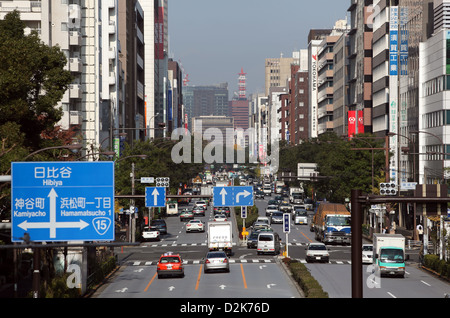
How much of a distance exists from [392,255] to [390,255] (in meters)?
0.14

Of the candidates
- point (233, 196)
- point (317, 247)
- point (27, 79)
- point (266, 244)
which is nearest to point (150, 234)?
point (266, 244)

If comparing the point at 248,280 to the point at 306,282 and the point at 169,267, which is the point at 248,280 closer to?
the point at 169,267

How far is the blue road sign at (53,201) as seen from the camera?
85.8 ft

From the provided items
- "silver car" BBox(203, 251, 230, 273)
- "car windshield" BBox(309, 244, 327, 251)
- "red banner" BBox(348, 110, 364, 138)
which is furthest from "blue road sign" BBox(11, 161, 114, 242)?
"red banner" BBox(348, 110, 364, 138)

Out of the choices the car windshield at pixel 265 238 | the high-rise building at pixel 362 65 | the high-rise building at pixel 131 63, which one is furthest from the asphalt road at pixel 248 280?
the high-rise building at pixel 362 65

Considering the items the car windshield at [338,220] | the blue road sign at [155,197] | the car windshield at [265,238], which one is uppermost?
the blue road sign at [155,197]

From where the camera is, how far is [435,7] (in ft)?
320

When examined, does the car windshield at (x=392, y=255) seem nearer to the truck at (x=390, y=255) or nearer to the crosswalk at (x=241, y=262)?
the truck at (x=390, y=255)

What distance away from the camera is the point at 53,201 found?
86.0ft

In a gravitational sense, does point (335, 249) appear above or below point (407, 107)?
below

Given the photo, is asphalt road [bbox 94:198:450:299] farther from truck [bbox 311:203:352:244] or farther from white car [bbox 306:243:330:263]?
truck [bbox 311:203:352:244]
